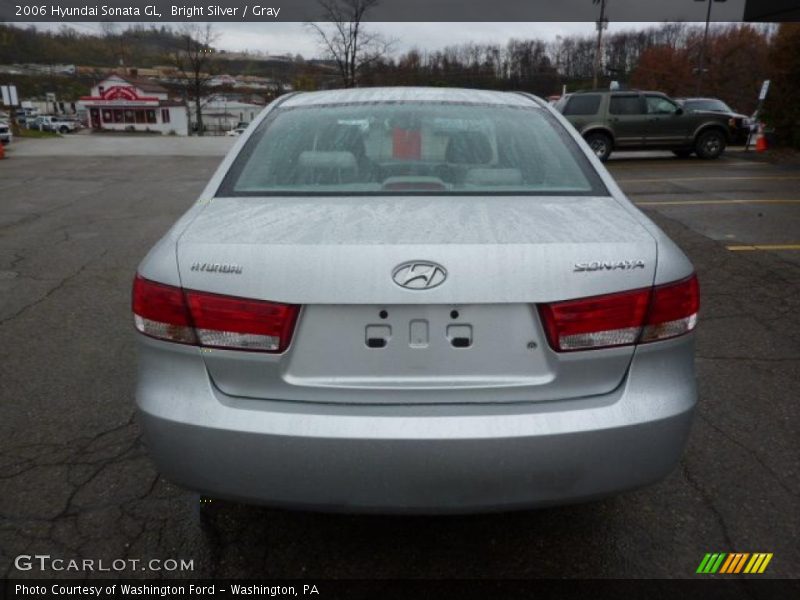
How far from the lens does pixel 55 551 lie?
2.36 metres

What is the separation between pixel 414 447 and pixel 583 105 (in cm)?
1713

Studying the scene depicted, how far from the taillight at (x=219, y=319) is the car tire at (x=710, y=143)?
18280 millimetres

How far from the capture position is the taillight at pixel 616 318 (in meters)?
1.84

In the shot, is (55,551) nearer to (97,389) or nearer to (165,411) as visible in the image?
(165,411)

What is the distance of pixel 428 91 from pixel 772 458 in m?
2.40

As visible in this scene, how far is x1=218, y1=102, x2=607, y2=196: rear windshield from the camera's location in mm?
2508

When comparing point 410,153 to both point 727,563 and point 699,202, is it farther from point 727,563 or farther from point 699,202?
point 699,202

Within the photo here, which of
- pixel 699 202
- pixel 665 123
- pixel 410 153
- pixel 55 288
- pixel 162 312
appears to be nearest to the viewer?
pixel 162 312

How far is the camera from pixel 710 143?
1753 centimetres

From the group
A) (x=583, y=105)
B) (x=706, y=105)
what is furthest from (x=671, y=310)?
(x=706, y=105)

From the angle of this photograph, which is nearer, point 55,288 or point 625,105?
point 55,288

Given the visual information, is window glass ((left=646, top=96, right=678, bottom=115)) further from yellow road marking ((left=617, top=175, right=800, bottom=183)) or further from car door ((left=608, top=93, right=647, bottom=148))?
yellow road marking ((left=617, top=175, right=800, bottom=183))

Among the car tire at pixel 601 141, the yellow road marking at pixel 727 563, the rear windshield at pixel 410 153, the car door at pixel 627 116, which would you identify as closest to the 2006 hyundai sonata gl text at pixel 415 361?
the rear windshield at pixel 410 153

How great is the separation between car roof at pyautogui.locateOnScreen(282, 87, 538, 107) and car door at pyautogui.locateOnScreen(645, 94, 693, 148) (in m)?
15.4
